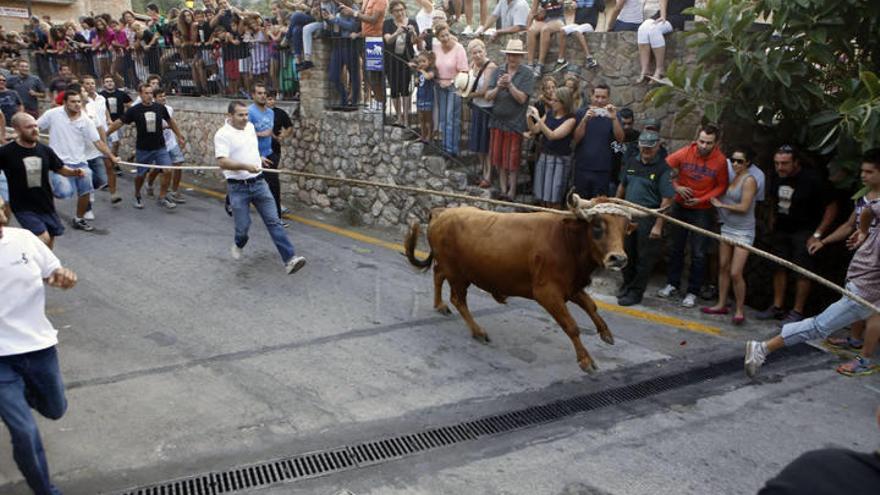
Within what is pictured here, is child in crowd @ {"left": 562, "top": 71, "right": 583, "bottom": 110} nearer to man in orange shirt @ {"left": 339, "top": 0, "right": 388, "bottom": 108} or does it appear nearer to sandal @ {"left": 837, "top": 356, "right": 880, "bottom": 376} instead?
man in orange shirt @ {"left": 339, "top": 0, "right": 388, "bottom": 108}

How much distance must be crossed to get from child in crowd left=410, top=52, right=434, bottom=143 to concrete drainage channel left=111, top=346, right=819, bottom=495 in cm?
549

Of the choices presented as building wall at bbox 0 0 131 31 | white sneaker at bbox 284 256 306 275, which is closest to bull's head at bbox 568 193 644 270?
white sneaker at bbox 284 256 306 275

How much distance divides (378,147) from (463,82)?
5.77 ft

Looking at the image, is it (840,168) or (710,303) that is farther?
(710,303)

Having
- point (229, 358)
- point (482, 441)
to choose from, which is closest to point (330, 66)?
point (229, 358)

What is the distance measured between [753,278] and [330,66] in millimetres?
6994

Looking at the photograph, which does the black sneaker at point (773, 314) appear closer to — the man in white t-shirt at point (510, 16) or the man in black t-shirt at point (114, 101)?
the man in white t-shirt at point (510, 16)

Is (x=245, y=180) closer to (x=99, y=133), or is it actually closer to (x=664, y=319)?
(x=99, y=133)

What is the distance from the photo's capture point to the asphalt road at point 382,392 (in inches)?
170

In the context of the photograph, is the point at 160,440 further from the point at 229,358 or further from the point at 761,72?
the point at 761,72

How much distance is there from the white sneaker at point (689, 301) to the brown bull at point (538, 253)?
1.91 m

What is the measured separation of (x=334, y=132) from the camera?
11172 mm

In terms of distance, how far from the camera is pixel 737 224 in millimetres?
7035

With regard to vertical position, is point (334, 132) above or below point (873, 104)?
below
